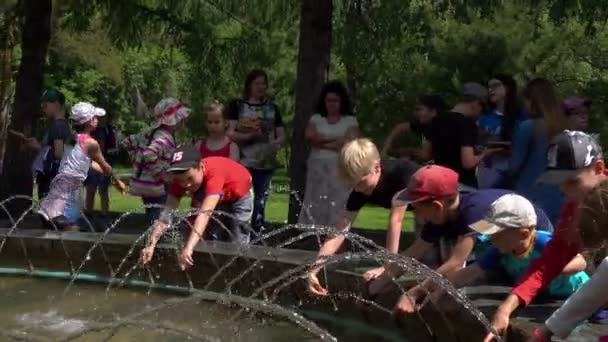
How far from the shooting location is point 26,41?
13641 millimetres

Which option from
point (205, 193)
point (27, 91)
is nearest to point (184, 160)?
point (205, 193)

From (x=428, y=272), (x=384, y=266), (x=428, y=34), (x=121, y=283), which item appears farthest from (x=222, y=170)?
(x=428, y=34)

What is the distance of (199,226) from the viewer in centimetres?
718

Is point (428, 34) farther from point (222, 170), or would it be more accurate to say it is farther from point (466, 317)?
point (466, 317)

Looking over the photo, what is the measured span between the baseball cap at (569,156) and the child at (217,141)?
4607mm

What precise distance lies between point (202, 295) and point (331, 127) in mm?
3811

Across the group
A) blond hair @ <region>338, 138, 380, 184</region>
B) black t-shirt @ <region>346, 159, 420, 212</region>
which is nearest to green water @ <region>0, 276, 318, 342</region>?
black t-shirt @ <region>346, 159, 420, 212</region>

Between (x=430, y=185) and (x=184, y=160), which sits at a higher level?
(x=430, y=185)

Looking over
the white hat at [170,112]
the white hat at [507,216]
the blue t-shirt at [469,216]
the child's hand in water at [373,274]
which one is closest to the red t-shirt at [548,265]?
the white hat at [507,216]

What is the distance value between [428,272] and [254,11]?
1031 centimetres

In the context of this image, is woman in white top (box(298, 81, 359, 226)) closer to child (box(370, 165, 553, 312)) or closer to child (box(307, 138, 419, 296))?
child (box(307, 138, 419, 296))

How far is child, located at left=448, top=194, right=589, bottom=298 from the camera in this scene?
4609 millimetres

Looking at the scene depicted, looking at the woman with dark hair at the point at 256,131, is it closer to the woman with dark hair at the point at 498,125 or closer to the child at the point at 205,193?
the child at the point at 205,193

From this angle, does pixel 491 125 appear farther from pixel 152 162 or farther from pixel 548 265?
pixel 548 265
